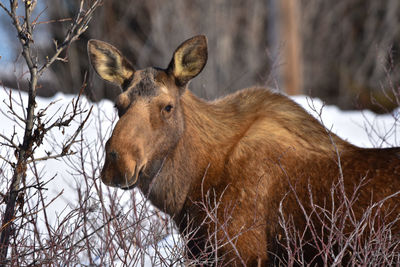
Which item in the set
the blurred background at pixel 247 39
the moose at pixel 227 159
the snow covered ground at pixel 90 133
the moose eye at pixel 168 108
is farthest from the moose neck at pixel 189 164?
the blurred background at pixel 247 39

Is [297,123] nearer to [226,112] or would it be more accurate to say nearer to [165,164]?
[226,112]

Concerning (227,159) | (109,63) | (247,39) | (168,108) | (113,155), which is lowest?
(227,159)

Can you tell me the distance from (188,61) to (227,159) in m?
0.89

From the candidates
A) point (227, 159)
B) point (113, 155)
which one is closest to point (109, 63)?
point (113, 155)

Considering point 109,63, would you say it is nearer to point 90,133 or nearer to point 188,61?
point 188,61

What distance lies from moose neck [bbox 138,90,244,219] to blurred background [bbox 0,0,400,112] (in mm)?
7578

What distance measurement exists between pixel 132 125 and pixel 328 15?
1735 centimetres

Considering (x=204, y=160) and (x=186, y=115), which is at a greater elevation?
(x=186, y=115)

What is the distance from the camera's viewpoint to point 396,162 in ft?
12.4

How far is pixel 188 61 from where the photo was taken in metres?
4.16

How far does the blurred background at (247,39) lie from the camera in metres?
12.9

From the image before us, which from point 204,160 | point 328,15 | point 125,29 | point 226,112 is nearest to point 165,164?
point 204,160

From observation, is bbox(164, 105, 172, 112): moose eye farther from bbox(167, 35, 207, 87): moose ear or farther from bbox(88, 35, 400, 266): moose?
bbox(167, 35, 207, 87): moose ear

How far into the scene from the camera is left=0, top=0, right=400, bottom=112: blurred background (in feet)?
42.4
